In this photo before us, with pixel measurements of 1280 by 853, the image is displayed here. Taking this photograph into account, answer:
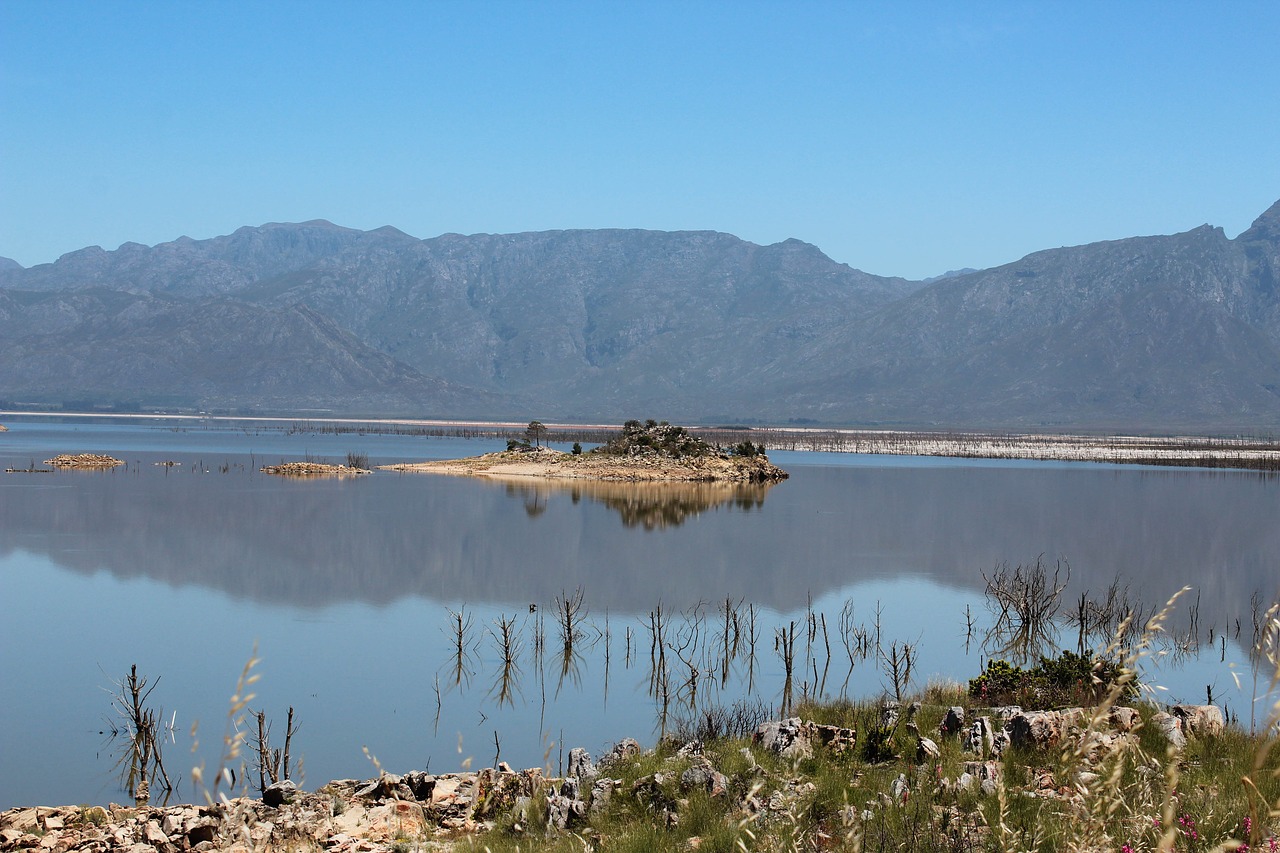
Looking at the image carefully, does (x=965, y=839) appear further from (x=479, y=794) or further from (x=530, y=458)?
(x=530, y=458)

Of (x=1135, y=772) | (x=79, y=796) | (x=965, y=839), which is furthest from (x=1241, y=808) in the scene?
(x=79, y=796)

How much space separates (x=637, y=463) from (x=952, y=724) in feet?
175

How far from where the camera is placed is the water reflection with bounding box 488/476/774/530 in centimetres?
4247

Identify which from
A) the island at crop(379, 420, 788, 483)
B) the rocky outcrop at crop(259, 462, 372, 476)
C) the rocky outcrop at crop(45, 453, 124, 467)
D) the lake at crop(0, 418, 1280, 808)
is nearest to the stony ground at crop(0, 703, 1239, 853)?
the lake at crop(0, 418, 1280, 808)

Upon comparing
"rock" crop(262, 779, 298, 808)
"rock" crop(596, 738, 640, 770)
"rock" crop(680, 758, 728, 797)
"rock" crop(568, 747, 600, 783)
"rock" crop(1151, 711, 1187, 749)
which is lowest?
"rock" crop(262, 779, 298, 808)

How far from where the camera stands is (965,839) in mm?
7184

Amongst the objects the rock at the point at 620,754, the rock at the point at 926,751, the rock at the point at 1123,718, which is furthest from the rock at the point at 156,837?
the rock at the point at 1123,718

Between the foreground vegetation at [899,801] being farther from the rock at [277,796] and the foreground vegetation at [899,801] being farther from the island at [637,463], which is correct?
the island at [637,463]

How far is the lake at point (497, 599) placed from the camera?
14523mm

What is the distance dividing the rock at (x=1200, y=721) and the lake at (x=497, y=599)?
10.7ft

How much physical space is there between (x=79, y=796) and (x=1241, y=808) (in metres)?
10.6

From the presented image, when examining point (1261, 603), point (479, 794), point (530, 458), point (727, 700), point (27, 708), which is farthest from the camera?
point (530, 458)

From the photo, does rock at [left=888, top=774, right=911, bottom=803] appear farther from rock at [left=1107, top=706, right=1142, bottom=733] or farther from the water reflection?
the water reflection

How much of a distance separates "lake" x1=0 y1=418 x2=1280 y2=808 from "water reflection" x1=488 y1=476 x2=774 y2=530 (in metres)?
0.41
